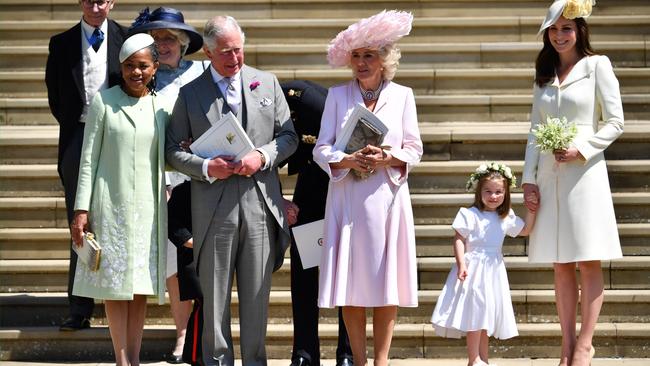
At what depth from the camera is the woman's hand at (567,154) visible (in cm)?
723

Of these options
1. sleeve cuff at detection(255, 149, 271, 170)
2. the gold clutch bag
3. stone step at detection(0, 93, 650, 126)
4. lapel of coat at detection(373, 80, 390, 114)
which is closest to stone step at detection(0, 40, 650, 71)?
stone step at detection(0, 93, 650, 126)

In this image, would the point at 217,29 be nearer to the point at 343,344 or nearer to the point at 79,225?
the point at 79,225

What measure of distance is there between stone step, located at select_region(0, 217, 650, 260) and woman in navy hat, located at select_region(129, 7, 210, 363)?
1218 millimetres

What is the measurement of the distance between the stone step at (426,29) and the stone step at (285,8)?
0.42ft

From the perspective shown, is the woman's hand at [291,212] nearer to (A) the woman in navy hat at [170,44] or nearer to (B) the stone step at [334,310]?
(A) the woman in navy hat at [170,44]

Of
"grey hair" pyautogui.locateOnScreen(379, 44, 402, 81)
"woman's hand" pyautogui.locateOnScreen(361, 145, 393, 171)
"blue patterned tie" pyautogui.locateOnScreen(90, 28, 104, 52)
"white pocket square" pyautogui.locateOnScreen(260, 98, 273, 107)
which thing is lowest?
"woman's hand" pyautogui.locateOnScreen(361, 145, 393, 171)

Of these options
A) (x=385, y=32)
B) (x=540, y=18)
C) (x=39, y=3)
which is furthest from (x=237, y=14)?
(x=385, y=32)

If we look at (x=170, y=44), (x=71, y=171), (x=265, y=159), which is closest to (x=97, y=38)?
(x=170, y=44)

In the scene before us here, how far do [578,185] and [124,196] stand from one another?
2.46m

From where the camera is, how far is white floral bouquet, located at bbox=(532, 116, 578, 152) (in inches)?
282

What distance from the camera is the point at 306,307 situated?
749 cm

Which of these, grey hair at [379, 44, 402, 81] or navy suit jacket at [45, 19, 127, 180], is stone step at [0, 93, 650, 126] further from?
grey hair at [379, 44, 402, 81]

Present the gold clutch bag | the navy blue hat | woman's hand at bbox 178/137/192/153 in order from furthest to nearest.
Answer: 1. the navy blue hat
2. woman's hand at bbox 178/137/192/153
3. the gold clutch bag

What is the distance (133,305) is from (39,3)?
475 centimetres
